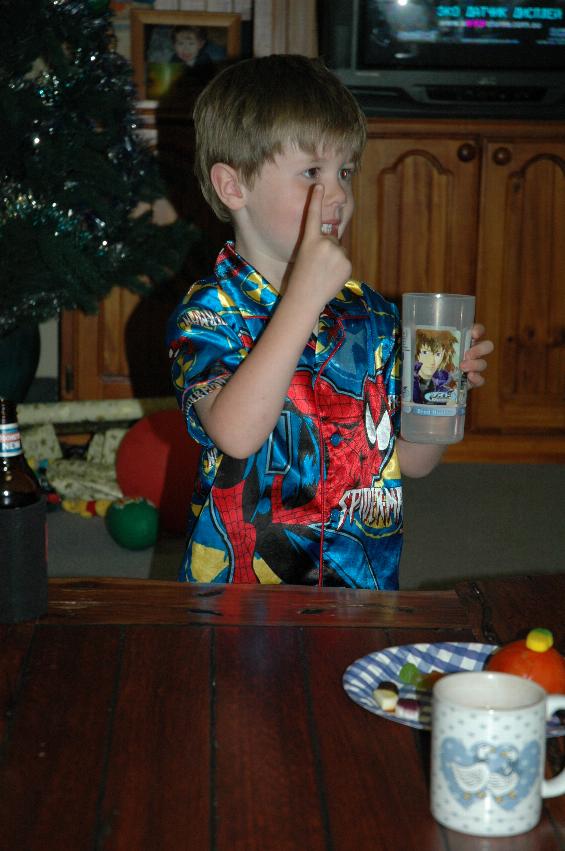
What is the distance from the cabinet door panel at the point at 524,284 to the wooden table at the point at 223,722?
2.46 metres

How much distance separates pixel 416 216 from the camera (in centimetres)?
→ 334

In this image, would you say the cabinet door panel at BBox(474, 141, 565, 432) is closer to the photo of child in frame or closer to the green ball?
the photo of child in frame

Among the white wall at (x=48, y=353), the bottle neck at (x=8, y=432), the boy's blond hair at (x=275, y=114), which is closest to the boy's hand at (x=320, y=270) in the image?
the boy's blond hair at (x=275, y=114)

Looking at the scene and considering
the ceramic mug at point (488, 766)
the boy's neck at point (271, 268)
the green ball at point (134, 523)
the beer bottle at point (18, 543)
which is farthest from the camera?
the green ball at point (134, 523)

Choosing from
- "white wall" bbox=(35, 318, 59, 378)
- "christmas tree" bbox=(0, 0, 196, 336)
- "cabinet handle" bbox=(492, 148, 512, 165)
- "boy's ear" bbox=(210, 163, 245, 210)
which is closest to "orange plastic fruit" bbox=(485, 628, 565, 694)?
"boy's ear" bbox=(210, 163, 245, 210)

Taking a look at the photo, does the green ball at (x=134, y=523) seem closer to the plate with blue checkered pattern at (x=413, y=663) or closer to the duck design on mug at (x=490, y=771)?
the plate with blue checkered pattern at (x=413, y=663)

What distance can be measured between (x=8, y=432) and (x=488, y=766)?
1.67 ft

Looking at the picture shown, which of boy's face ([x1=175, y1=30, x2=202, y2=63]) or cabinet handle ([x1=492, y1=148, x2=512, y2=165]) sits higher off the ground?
boy's face ([x1=175, y1=30, x2=202, y2=63])

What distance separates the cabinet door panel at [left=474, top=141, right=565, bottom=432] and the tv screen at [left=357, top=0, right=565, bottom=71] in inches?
10.8

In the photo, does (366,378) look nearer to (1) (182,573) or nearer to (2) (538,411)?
(1) (182,573)

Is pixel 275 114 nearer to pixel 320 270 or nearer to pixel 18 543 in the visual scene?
pixel 320 270

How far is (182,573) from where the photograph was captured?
1351mm

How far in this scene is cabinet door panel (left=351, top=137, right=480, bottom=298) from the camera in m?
3.30

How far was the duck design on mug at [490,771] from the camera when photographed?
0.61 meters
